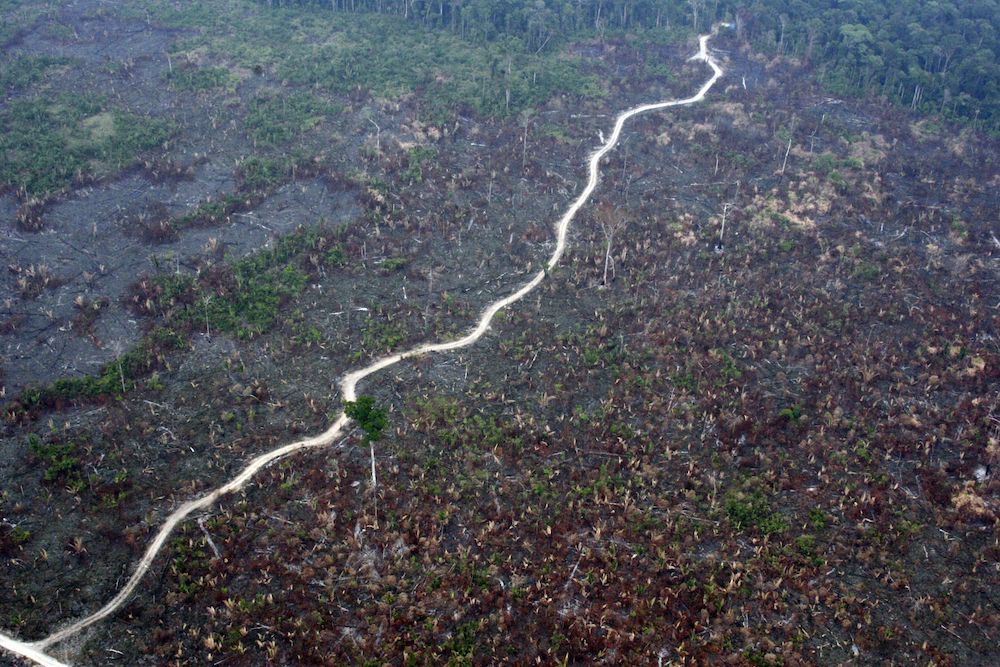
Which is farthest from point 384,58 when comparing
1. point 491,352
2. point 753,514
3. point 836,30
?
point 753,514

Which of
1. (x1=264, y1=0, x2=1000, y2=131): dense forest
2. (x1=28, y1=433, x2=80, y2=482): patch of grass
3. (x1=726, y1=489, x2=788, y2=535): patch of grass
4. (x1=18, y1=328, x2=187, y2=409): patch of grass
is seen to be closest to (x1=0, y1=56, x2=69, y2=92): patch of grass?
(x1=264, y1=0, x2=1000, y2=131): dense forest

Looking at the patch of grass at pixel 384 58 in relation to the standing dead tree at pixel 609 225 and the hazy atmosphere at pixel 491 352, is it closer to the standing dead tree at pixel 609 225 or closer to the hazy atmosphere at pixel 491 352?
the hazy atmosphere at pixel 491 352

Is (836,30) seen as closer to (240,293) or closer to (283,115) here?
(283,115)

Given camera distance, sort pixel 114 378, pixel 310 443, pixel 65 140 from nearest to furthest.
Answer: pixel 310 443 < pixel 114 378 < pixel 65 140

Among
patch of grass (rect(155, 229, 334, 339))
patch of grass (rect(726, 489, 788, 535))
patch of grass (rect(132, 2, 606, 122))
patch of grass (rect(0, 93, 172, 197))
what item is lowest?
patch of grass (rect(726, 489, 788, 535))

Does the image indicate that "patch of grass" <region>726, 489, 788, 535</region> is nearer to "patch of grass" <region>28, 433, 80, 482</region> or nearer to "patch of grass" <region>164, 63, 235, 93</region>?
"patch of grass" <region>28, 433, 80, 482</region>

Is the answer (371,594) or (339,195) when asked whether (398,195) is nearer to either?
(339,195)
